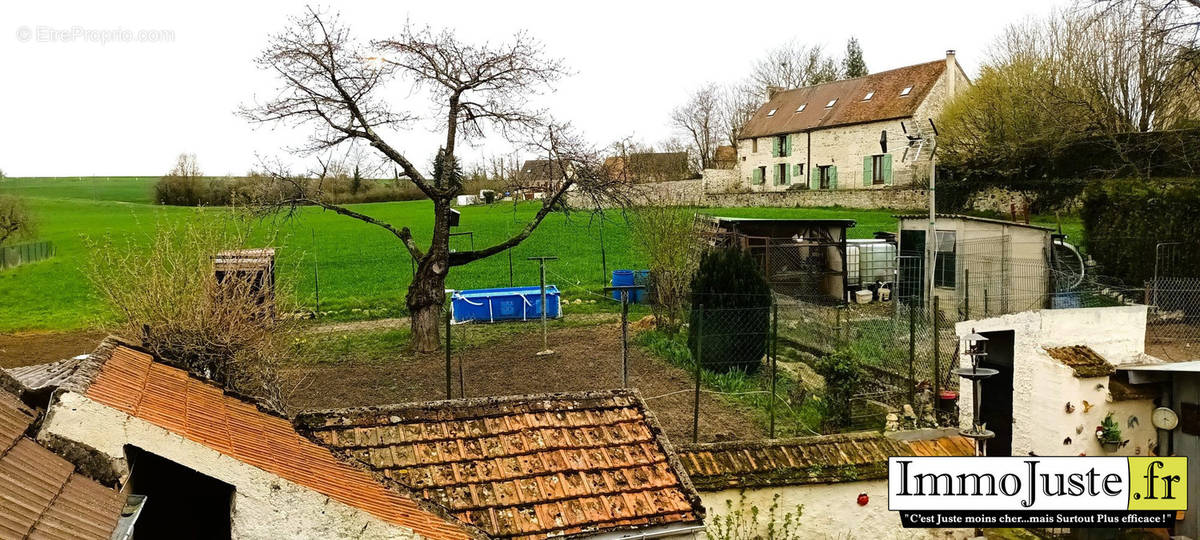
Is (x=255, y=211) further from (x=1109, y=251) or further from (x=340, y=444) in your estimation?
(x=1109, y=251)

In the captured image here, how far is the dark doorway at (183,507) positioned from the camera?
14.1ft

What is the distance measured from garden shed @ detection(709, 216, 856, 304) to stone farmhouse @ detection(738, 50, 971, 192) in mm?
17506

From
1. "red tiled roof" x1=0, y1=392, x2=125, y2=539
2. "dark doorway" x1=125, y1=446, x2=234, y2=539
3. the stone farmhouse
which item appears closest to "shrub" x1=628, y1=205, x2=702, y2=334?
"dark doorway" x1=125, y1=446, x2=234, y2=539

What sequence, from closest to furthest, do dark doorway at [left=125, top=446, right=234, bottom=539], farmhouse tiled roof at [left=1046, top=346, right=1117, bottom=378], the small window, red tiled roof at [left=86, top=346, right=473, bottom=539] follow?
1. red tiled roof at [left=86, top=346, right=473, bottom=539]
2. dark doorway at [left=125, top=446, right=234, bottom=539]
3. farmhouse tiled roof at [left=1046, top=346, right=1117, bottom=378]
4. the small window

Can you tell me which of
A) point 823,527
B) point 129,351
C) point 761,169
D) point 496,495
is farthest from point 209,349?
point 761,169

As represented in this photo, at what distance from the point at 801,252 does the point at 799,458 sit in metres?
15.6

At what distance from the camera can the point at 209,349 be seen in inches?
276

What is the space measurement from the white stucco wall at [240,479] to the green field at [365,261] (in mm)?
6271

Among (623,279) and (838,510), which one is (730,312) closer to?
(838,510)

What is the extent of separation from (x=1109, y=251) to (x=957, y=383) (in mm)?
10919

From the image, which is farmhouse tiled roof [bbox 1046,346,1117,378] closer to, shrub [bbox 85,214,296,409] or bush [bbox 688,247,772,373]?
bush [bbox 688,247,772,373]

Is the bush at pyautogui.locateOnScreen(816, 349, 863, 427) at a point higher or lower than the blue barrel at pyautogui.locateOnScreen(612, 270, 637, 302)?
lower

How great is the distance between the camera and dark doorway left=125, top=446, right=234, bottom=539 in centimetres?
431

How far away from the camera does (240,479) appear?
338 cm
